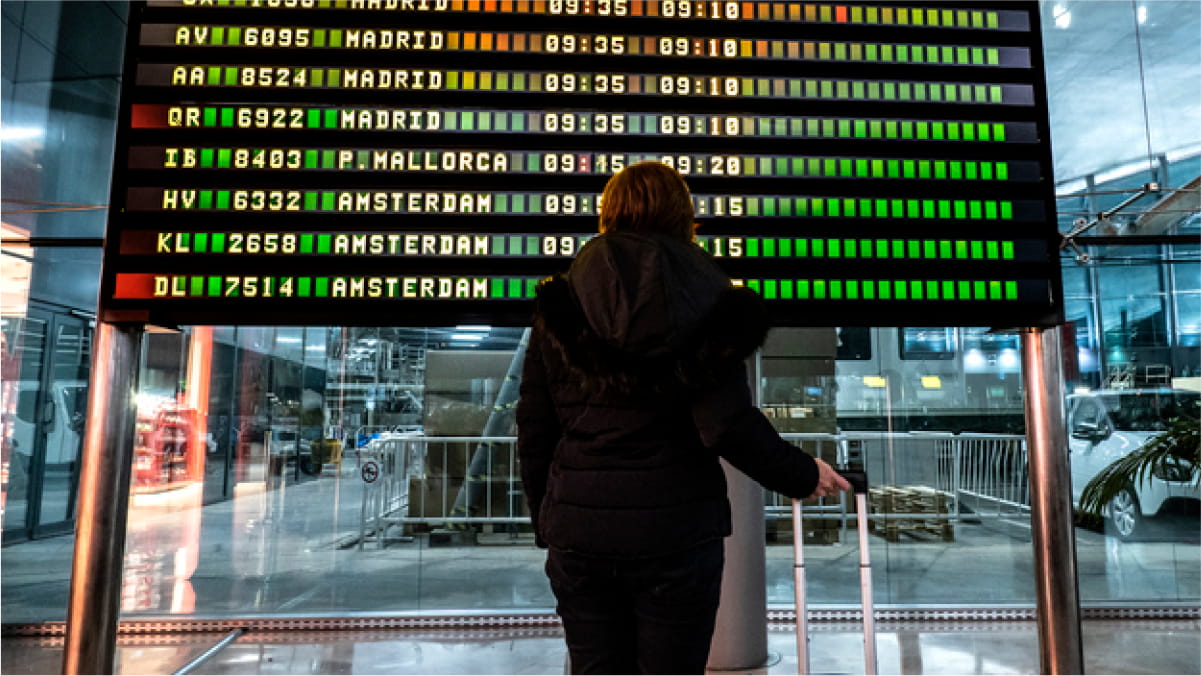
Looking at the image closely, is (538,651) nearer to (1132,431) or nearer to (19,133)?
(1132,431)

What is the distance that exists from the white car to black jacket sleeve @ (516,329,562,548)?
5.33 meters

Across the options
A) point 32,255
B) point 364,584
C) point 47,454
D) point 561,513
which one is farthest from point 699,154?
point 47,454

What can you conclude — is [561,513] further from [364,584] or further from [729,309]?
[364,584]

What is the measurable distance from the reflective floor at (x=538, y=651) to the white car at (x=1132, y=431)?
97 cm

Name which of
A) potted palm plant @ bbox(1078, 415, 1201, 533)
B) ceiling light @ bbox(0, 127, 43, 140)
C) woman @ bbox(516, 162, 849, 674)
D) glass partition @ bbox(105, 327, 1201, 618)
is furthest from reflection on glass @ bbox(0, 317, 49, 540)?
potted palm plant @ bbox(1078, 415, 1201, 533)

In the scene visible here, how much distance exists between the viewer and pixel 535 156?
293 centimetres

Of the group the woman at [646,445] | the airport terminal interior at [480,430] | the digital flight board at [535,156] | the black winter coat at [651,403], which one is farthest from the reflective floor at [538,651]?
the black winter coat at [651,403]

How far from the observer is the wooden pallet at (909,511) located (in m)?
5.44

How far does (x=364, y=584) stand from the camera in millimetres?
5094

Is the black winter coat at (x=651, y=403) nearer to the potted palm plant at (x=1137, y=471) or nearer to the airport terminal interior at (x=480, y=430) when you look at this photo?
the airport terminal interior at (x=480, y=430)

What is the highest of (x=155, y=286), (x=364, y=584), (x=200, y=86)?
(x=200, y=86)

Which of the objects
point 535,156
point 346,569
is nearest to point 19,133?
point 346,569

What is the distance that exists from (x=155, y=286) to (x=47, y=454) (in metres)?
3.46

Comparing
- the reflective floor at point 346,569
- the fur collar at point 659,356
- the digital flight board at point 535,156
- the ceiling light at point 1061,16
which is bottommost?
the reflective floor at point 346,569
